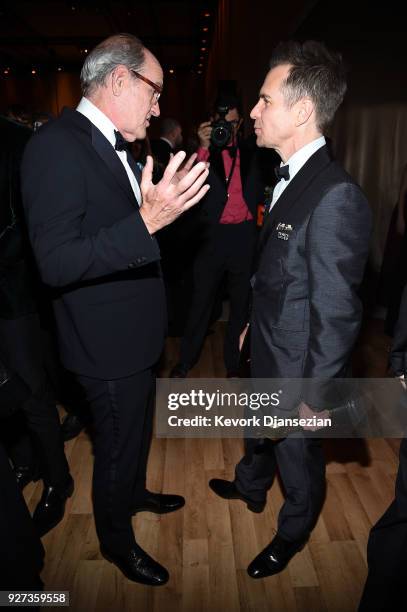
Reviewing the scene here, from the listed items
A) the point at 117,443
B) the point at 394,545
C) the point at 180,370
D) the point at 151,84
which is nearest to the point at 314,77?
the point at 151,84

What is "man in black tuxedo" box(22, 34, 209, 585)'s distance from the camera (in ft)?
4.15

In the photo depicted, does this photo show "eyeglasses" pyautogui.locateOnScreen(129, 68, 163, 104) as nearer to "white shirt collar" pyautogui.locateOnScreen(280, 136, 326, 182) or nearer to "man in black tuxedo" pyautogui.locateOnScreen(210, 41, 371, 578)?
"man in black tuxedo" pyautogui.locateOnScreen(210, 41, 371, 578)

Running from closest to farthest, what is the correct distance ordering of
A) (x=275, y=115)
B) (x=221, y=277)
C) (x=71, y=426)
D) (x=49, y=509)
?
(x=275, y=115)
(x=49, y=509)
(x=71, y=426)
(x=221, y=277)

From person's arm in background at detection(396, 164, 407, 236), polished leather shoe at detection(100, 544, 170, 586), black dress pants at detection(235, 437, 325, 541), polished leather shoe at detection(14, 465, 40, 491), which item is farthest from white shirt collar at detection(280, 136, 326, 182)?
person's arm in background at detection(396, 164, 407, 236)

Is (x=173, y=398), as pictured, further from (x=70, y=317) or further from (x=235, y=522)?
(x=70, y=317)

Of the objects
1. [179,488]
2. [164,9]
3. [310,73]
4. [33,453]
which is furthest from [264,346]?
[164,9]

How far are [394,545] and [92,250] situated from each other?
4.17ft

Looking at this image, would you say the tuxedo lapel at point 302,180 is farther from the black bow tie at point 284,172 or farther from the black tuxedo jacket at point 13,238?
the black tuxedo jacket at point 13,238

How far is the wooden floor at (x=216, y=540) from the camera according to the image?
180 centimetres

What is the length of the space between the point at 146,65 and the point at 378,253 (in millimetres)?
4135

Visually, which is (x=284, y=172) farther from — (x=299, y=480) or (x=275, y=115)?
(x=299, y=480)

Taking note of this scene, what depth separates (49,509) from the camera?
2.13 metres

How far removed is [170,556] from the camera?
1.98 metres

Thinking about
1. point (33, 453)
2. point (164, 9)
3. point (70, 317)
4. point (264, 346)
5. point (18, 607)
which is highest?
point (164, 9)
